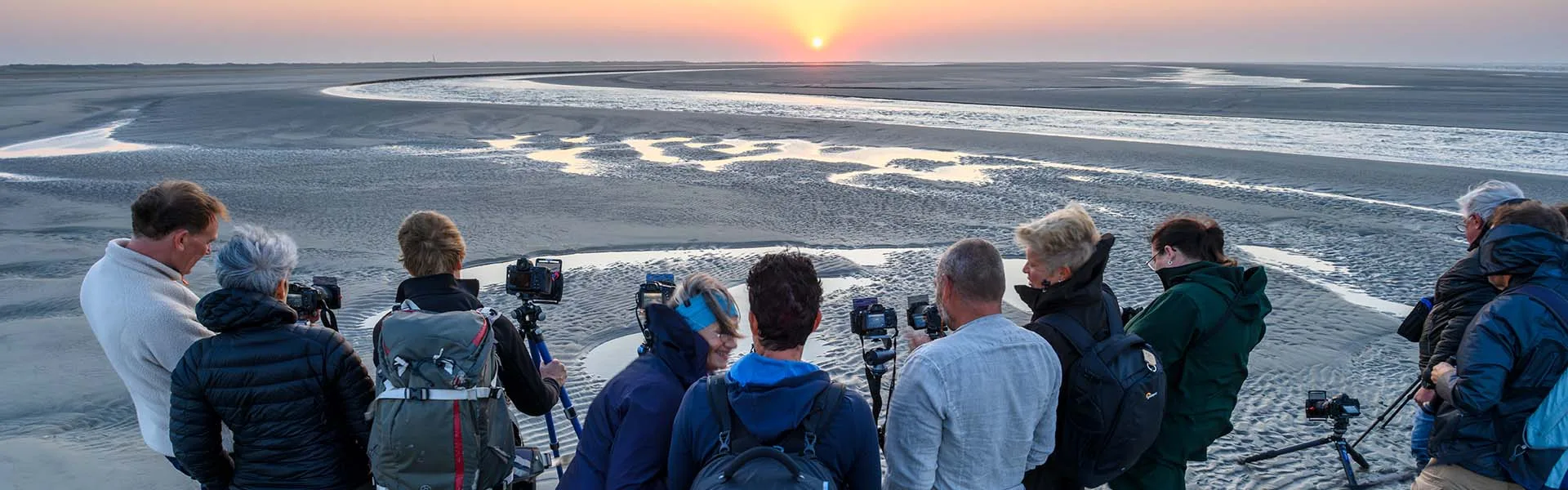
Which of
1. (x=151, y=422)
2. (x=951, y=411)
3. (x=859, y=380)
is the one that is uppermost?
(x=951, y=411)

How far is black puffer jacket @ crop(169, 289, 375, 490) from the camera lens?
2.93m

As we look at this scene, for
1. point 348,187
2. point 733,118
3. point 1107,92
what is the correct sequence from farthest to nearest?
point 1107,92
point 733,118
point 348,187

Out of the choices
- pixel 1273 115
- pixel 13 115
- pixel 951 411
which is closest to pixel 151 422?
pixel 951 411

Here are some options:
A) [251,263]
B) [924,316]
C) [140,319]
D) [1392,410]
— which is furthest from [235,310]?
[1392,410]

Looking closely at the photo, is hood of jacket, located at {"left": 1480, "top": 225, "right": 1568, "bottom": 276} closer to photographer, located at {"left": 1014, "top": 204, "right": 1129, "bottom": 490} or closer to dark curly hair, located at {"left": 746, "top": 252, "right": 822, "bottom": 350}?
photographer, located at {"left": 1014, "top": 204, "right": 1129, "bottom": 490}

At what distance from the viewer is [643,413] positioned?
8.32 feet

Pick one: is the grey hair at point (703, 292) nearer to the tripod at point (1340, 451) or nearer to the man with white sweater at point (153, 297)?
the man with white sweater at point (153, 297)

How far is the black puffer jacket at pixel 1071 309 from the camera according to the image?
9.91 ft

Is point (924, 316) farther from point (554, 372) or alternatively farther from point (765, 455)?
point (554, 372)

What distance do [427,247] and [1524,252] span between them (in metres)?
3.97

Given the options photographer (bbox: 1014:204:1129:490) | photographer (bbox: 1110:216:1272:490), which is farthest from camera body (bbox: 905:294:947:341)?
photographer (bbox: 1110:216:1272:490)

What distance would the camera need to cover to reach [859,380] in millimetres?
6305

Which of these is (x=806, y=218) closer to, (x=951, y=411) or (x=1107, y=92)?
(x=951, y=411)

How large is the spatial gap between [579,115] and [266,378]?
2681 centimetres
